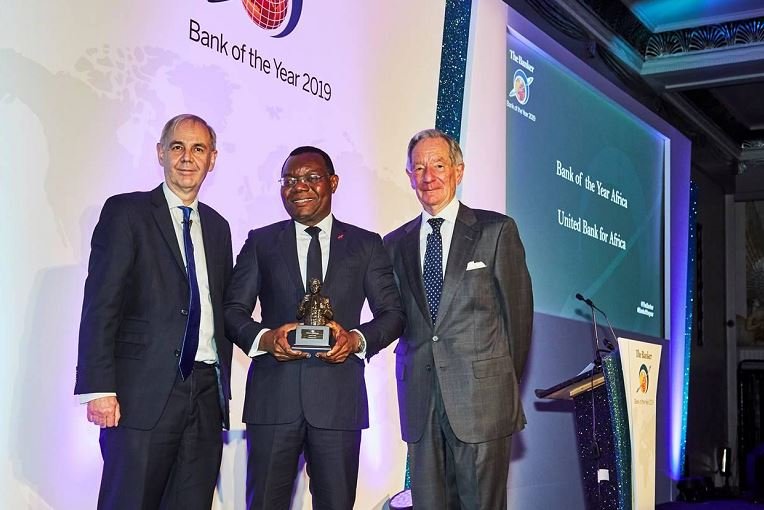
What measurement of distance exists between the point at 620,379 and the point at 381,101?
1942mm

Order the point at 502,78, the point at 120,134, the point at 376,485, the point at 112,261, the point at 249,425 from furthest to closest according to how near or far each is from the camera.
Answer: the point at 502,78 < the point at 376,485 < the point at 120,134 < the point at 249,425 < the point at 112,261

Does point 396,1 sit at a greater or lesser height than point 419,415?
greater

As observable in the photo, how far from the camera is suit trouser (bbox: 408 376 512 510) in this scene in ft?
9.44

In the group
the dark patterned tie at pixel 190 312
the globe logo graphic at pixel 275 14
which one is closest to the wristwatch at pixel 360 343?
the dark patterned tie at pixel 190 312

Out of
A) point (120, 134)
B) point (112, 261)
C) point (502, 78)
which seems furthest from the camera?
point (502, 78)

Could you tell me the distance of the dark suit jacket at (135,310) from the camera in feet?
8.07

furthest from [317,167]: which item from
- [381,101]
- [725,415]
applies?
[725,415]

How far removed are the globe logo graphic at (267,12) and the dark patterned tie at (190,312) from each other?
4.29 feet

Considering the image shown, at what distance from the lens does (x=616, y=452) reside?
15.1 feet

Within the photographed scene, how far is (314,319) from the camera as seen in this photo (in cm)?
266

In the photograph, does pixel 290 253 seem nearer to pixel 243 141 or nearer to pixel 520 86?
pixel 243 141

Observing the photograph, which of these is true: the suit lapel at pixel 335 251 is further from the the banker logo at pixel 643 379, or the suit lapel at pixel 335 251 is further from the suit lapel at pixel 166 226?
the the banker logo at pixel 643 379

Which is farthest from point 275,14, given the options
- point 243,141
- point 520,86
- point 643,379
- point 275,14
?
point 643,379

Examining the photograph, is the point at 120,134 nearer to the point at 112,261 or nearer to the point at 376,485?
the point at 112,261
